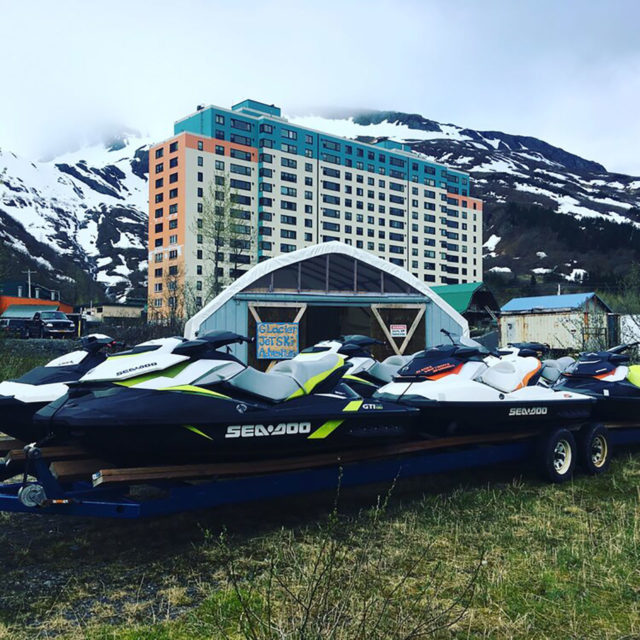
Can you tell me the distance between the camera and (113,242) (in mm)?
183625

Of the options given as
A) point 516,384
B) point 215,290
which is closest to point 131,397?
point 516,384

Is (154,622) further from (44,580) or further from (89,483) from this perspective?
(89,483)

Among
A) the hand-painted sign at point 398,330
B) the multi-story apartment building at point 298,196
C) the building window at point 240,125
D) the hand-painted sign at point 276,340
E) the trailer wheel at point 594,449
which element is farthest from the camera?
the building window at point 240,125

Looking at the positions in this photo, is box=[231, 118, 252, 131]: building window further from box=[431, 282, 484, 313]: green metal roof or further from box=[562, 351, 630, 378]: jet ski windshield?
box=[562, 351, 630, 378]: jet ski windshield

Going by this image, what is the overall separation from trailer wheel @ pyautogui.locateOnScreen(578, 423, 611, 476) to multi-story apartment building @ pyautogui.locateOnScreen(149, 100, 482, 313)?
5207cm

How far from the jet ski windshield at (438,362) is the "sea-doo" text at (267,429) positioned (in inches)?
68.1

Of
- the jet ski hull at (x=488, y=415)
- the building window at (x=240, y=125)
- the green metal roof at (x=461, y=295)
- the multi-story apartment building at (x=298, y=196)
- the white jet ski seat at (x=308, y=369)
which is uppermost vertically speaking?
the building window at (x=240, y=125)

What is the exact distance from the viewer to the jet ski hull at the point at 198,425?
403 cm

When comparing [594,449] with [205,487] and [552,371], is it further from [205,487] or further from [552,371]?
[205,487]

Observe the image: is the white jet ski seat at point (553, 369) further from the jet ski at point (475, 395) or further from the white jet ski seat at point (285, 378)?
the white jet ski seat at point (285, 378)

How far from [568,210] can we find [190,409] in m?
157

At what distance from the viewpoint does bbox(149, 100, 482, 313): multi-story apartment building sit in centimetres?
6950

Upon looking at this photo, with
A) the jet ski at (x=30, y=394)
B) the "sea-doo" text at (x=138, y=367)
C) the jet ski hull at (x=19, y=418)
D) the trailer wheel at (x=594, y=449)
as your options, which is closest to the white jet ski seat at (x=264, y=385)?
the "sea-doo" text at (x=138, y=367)

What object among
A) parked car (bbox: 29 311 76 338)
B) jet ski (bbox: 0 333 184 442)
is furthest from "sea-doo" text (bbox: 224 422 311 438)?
parked car (bbox: 29 311 76 338)
